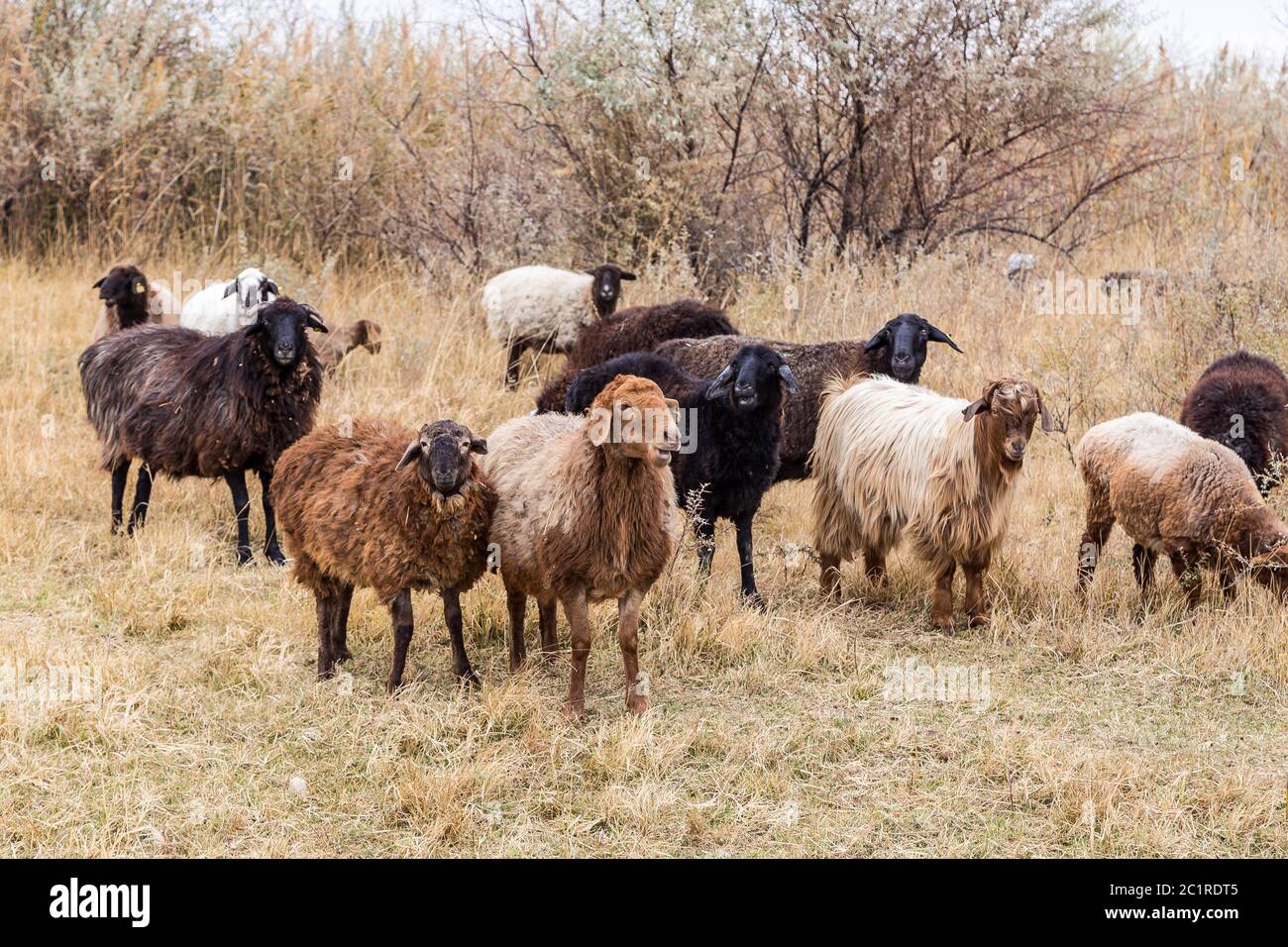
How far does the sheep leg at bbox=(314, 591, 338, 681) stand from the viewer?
6609 millimetres

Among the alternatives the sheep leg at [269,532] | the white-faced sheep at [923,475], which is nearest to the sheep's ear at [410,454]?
the sheep leg at [269,532]

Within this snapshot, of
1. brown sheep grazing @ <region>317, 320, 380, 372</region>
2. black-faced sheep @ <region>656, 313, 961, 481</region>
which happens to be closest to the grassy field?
black-faced sheep @ <region>656, 313, 961, 481</region>

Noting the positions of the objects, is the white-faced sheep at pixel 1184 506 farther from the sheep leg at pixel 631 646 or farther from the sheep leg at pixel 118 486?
the sheep leg at pixel 118 486

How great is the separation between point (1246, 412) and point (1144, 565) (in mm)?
1422

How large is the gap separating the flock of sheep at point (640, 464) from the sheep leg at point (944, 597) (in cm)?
2

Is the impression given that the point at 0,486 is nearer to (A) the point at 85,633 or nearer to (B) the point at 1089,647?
(A) the point at 85,633

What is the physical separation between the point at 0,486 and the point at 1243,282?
9132 mm

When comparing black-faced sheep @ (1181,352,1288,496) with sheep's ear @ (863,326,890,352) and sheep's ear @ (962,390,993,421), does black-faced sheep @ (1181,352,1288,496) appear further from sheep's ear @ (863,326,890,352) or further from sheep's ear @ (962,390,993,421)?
sheep's ear @ (962,390,993,421)

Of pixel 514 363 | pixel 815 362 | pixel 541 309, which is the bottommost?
pixel 815 362

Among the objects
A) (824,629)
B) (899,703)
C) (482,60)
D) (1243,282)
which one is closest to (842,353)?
(824,629)

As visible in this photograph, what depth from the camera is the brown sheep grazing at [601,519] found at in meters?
5.80

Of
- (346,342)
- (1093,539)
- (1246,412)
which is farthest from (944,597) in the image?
(346,342)

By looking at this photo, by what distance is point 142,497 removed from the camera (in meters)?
8.96

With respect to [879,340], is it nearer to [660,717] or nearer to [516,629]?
[516,629]
